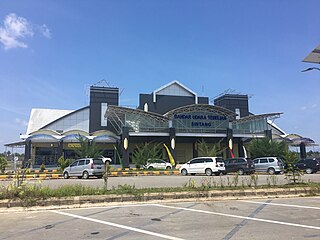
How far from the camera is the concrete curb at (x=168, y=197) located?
9297mm

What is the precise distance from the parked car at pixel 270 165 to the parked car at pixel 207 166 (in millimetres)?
4592

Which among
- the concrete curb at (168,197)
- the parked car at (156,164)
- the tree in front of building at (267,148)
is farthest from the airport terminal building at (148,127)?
the concrete curb at (168,197)

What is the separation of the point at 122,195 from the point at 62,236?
426 cm

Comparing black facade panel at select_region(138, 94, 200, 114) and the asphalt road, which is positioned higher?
black facade panel at select_region(138, 94, 200, 114)

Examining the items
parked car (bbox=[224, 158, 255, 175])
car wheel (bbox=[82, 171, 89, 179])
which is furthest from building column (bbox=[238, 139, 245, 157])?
car wheel (bbox=[82, 171, 89, 179])

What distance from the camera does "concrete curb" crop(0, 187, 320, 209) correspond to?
9.30 m

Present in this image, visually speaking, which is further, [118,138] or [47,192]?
[118,138]

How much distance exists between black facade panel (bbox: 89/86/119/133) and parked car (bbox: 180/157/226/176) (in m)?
33.0

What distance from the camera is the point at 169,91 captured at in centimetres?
5897

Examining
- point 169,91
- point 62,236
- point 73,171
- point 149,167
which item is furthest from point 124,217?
point 169,91

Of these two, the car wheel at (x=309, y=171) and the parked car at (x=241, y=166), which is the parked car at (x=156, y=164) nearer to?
the parked car at (x=241, y=166)

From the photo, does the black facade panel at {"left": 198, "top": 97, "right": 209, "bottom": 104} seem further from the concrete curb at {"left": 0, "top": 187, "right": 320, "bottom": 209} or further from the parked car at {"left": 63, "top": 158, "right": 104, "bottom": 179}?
the concrete curb at {"left": 0, "top": 187, "right": 320, "bottom": 209}

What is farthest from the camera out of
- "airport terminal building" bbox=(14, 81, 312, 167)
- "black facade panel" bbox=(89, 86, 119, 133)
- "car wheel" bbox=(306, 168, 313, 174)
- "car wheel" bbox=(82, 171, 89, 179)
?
"black facade panel" bbox=(89, 86, 119, 133)

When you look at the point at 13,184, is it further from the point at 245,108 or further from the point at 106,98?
the point at 245,108
